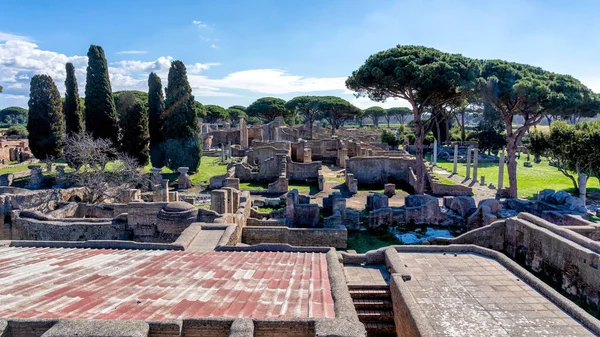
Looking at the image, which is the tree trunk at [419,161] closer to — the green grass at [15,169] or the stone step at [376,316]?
the stone step at [376,316]

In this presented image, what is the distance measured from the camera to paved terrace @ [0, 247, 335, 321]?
4418mm

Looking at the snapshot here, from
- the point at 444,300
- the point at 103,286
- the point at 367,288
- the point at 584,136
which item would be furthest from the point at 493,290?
the point at 584,136

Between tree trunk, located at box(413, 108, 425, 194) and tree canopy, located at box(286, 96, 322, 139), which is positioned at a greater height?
tree canopy, located at box(286, 96, 322, 139)

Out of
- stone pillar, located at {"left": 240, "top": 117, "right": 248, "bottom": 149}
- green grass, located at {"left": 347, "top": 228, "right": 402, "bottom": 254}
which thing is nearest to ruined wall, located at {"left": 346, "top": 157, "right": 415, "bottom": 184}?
green grass, located at {"left": 347, "top": 228, "right": 402, "bottom": 254}

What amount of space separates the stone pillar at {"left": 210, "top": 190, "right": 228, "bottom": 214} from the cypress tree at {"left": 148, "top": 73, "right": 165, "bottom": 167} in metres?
20.6

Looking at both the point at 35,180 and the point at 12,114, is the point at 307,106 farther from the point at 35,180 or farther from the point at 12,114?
the point at 12,114

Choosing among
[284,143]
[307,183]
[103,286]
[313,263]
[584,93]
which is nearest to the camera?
[103,286]

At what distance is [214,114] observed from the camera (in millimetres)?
78938

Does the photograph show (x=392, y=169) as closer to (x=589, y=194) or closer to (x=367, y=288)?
(x=589, y=194)

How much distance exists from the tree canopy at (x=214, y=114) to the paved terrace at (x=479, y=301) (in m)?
72.5

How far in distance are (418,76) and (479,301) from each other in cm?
1718

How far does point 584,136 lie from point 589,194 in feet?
12.6

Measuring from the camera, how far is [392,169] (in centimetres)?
2853

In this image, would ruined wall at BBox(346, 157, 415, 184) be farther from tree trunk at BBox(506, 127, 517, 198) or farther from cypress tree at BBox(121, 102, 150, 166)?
cypress tree at BBox(121, 102, 150, 166)
